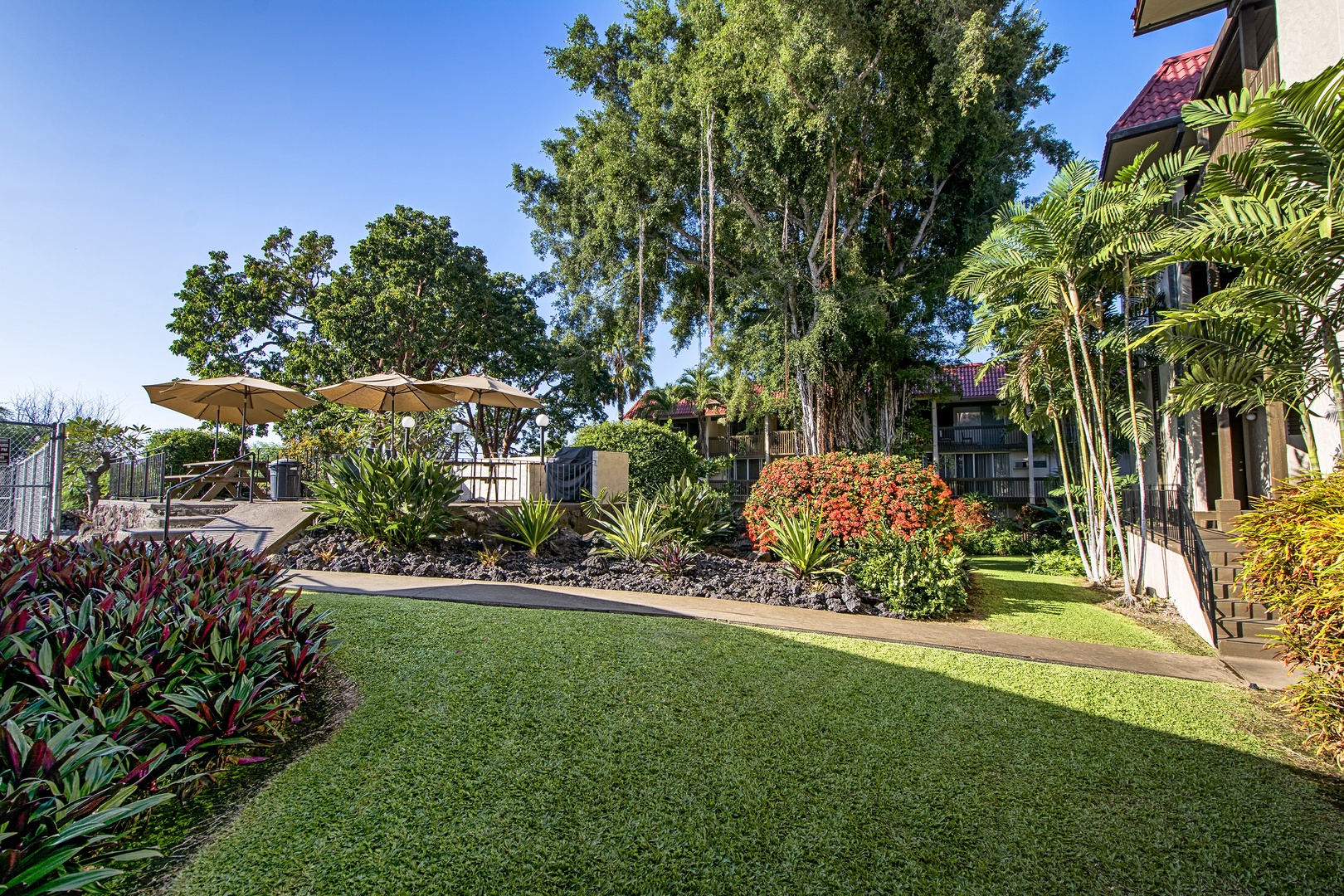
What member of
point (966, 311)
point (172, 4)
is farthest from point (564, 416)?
point (172, 4)

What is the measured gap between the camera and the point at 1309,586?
3027 mm

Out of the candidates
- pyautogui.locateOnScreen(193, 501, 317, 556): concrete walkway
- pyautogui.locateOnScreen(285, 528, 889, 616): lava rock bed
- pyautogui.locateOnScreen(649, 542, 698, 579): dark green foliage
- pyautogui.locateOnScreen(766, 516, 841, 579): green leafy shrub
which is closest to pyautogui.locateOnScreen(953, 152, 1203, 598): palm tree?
pyautogui.locateOnScreen(766, 516, 841, 579): green leafy shrub

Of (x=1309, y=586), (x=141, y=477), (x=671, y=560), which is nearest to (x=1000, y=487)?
(x=671, y=560)

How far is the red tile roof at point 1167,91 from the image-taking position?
10102mm

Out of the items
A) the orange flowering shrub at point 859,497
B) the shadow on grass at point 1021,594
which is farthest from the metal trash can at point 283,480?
the shadow on grass at point 1021,594

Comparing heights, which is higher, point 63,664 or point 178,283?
point 178,283

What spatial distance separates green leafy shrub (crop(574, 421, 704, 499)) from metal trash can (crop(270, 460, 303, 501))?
545 cm

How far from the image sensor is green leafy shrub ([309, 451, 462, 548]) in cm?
758

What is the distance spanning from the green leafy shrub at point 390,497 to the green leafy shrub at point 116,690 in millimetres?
3787

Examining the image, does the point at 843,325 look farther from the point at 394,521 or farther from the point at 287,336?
the point at 287,336

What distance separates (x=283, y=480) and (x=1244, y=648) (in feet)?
43.1

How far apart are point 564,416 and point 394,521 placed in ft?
70.9

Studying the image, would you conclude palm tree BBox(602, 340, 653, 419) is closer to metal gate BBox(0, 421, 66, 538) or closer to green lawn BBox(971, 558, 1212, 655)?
green lawn BBox(971, 558, 1212, 655)

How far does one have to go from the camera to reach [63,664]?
2.28 meters
